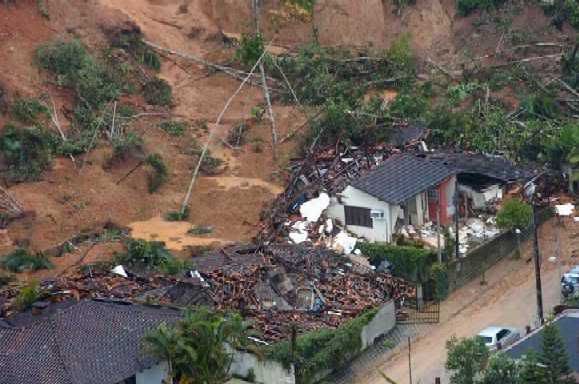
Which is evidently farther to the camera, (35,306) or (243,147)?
(243,147)

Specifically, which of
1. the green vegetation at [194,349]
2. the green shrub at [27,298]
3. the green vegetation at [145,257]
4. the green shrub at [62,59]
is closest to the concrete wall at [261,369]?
the green vegetation at [194,349]

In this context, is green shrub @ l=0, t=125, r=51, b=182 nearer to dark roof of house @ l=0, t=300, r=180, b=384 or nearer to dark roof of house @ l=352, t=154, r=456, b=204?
dark roof of house @ l=352, t=154, r=456, b=204

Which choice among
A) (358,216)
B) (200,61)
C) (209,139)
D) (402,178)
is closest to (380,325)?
(358,216)

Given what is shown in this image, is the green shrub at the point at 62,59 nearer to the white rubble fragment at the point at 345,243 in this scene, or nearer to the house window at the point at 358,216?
the house window at the point at 358,216

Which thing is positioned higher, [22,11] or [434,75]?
[22,11]

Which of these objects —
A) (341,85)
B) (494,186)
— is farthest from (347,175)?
(341,85)

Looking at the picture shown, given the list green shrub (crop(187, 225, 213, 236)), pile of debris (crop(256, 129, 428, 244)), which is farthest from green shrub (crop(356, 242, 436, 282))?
green shrub (crop(187, 225, 213, 236))

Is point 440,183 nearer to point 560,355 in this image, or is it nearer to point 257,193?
point 257,193
